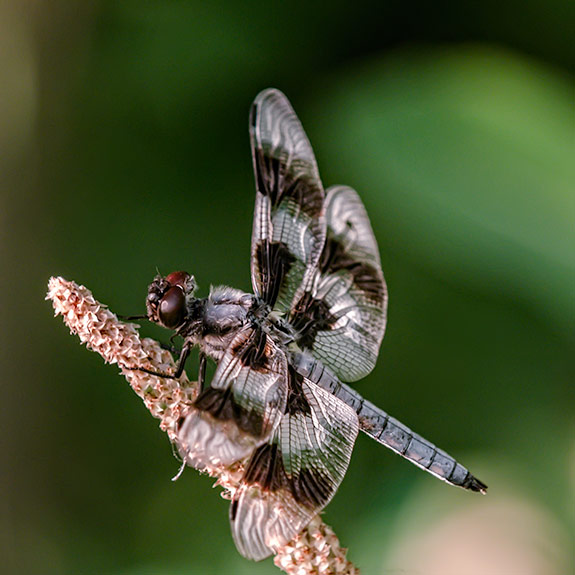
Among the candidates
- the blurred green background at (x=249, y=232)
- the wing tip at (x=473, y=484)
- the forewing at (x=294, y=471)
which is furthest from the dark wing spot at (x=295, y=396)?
the blurred green background at (x=249, y=232)

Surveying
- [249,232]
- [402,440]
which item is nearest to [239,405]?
[402,440]

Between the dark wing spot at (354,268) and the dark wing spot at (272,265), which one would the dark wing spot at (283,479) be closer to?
the dark wing spot at (272,265)

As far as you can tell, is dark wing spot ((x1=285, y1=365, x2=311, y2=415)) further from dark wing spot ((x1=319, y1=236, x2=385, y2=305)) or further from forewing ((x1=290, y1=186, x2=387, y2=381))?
dark wing spot ((x1=319, y1=236, x2=385, y2=305))

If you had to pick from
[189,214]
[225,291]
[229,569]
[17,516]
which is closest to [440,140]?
[225,291]

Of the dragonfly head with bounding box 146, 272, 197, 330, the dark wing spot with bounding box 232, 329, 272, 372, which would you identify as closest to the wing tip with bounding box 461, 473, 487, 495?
the dark wing spot with bounding box 232, 329, 272, 372

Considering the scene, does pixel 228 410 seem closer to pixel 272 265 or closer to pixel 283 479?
pixel 283 479
